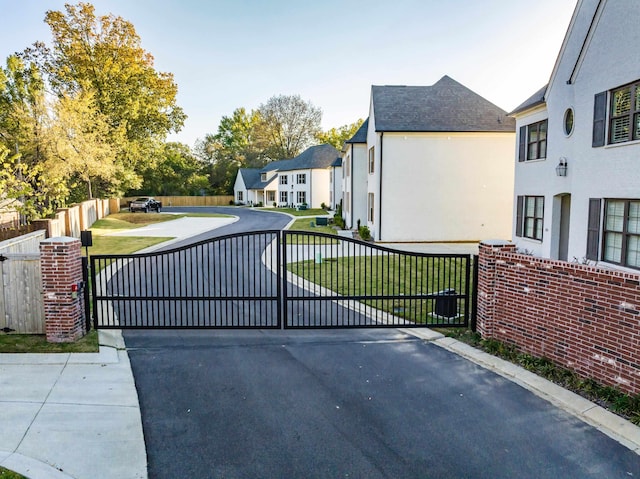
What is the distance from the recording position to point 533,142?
52.3ft

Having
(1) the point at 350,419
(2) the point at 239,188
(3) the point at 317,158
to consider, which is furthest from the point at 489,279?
(2) the point at 239,188

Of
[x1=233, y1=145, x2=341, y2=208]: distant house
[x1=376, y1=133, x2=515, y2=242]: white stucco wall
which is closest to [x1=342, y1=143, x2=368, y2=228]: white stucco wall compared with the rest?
[x1=376, y1=133, x2=515, y2=242]: white stucco wall

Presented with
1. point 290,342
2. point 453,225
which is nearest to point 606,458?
point 290,342

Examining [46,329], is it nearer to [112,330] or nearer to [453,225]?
[112,330]

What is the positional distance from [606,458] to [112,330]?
7.75 meters

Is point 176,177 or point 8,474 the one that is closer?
point 8,474

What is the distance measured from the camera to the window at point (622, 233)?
33.0 feet

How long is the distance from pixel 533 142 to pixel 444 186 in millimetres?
5623

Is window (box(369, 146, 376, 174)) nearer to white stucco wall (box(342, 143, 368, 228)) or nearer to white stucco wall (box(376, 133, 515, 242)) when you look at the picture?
white stucco wall (box(376, 133, 515, 242))

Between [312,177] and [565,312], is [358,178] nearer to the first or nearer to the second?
[565,312]

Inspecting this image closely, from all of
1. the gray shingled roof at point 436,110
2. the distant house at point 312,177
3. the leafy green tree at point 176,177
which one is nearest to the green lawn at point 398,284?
the gray shingled roof at point 436,110

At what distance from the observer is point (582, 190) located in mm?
11648

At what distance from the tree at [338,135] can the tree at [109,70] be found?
3937 centimetres

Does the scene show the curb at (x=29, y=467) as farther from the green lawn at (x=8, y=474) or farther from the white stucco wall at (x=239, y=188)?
the white stucco wall at (x=239, y=188)
